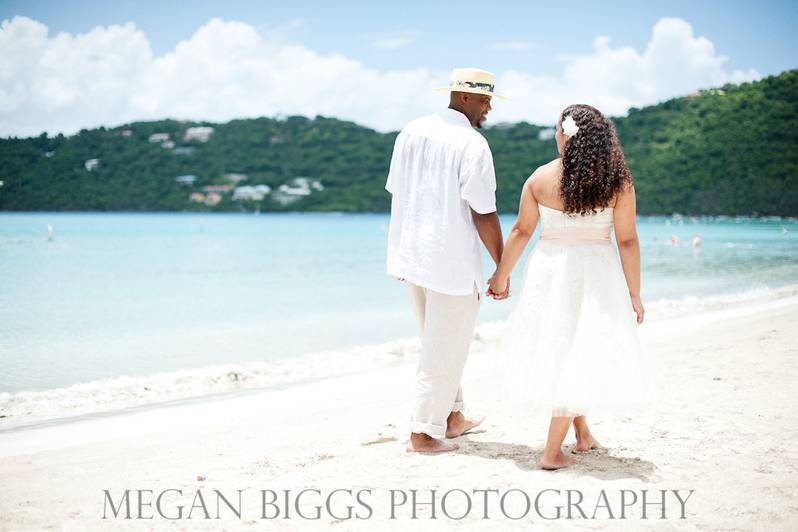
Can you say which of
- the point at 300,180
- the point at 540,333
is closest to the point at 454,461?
the point at 540,333

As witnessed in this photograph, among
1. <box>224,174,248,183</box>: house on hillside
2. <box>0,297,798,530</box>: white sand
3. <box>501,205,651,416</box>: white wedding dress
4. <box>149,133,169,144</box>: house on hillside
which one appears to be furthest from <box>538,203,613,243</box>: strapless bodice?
<box>224,174,248,183</box>: house on hillside

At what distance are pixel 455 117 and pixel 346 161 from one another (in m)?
95.8

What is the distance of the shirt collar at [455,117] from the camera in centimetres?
388

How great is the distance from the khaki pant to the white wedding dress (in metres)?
0.38

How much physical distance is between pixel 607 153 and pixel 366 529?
2.14m

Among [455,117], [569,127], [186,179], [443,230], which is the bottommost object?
[443,230]

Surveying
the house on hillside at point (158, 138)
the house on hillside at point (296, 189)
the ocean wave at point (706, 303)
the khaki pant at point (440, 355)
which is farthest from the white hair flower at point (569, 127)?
the house on hillside at point (296, 189)

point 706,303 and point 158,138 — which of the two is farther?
point 158,138

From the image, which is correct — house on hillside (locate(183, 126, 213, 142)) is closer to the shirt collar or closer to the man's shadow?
the shirt collar

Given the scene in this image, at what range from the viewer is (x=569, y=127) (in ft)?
11.5

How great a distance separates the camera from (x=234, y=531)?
2941mm

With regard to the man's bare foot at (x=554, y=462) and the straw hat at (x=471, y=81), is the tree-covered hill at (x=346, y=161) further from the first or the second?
the man's bare foot at (x=554, y=462)

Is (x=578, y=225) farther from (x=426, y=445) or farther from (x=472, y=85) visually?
(x=426, y=445)

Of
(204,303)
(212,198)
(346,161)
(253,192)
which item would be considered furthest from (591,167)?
(253,192)
